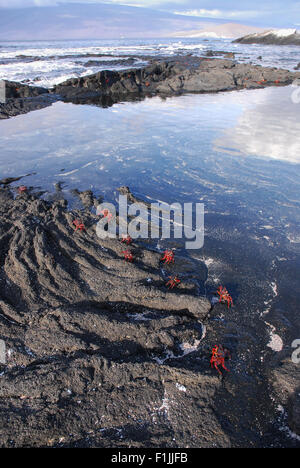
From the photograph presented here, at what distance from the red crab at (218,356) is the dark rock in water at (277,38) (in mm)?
116898

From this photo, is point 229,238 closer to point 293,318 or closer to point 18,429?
point 293,318

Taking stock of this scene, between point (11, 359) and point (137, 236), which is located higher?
point (137, 236)

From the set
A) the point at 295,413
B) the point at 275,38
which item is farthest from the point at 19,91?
the point at 275,38

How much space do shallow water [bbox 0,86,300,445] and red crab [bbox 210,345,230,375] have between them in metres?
0.77

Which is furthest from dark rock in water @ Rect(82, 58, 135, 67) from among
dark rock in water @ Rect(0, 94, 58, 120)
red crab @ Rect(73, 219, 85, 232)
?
red crab @ Rect(73, 219, 85, 232)

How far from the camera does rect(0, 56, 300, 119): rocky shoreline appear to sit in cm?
3061

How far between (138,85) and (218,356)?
1455 inches

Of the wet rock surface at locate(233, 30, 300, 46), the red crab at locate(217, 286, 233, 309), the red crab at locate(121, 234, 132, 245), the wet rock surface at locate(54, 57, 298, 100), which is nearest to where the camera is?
the red crab at locate(217, 286, 233, 309)

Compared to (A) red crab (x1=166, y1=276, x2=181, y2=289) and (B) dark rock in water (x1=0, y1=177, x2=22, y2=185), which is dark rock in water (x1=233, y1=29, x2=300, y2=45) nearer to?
(B) dark rock in water (x1=0, y1=177, x2=22, y2=185)

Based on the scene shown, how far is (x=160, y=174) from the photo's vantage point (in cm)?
1439

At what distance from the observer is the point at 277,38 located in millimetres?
99062

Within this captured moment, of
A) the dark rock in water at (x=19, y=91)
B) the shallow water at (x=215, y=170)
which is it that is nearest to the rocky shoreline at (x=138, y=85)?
the dark rock in water at (x=19, y=91)

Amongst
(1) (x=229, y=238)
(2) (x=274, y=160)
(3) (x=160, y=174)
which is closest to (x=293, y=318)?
(1) (x=229, y=238)

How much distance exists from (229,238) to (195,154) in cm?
767
